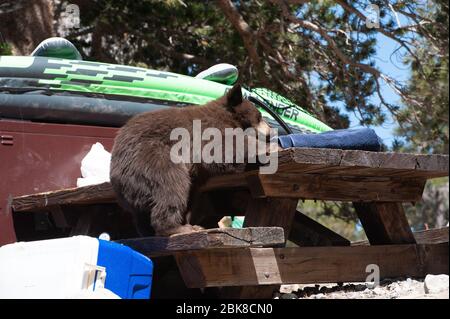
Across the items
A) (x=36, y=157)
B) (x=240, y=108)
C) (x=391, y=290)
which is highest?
(x=240, y=108)

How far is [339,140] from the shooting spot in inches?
215

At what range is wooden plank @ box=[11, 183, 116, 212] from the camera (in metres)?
5.80

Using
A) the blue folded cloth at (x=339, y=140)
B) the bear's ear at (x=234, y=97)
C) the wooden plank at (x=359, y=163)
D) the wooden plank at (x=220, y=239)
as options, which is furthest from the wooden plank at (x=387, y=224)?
the wooden plank at (x=220, y=239)

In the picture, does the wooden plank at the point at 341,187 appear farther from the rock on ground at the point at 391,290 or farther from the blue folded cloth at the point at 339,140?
the rock on ground at the point at 391,290

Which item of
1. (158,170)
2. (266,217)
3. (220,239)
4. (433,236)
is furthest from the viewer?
(433,236)

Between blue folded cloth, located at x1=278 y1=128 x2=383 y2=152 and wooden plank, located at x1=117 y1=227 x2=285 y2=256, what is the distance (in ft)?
2.90

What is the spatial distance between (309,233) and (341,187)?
1059 mm

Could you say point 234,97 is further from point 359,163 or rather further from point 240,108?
point 359,163

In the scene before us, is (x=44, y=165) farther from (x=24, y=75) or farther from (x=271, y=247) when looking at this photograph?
(x=271, y=247)

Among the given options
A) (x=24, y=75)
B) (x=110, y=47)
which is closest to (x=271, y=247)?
(x=24, y=75)

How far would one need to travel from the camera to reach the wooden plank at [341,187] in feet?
17.6

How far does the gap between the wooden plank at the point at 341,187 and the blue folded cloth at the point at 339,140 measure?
0.85ft

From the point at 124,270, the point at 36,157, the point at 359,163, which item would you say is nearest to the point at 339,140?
the point at 359,163

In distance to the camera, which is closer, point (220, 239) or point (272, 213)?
point (220, 239)
